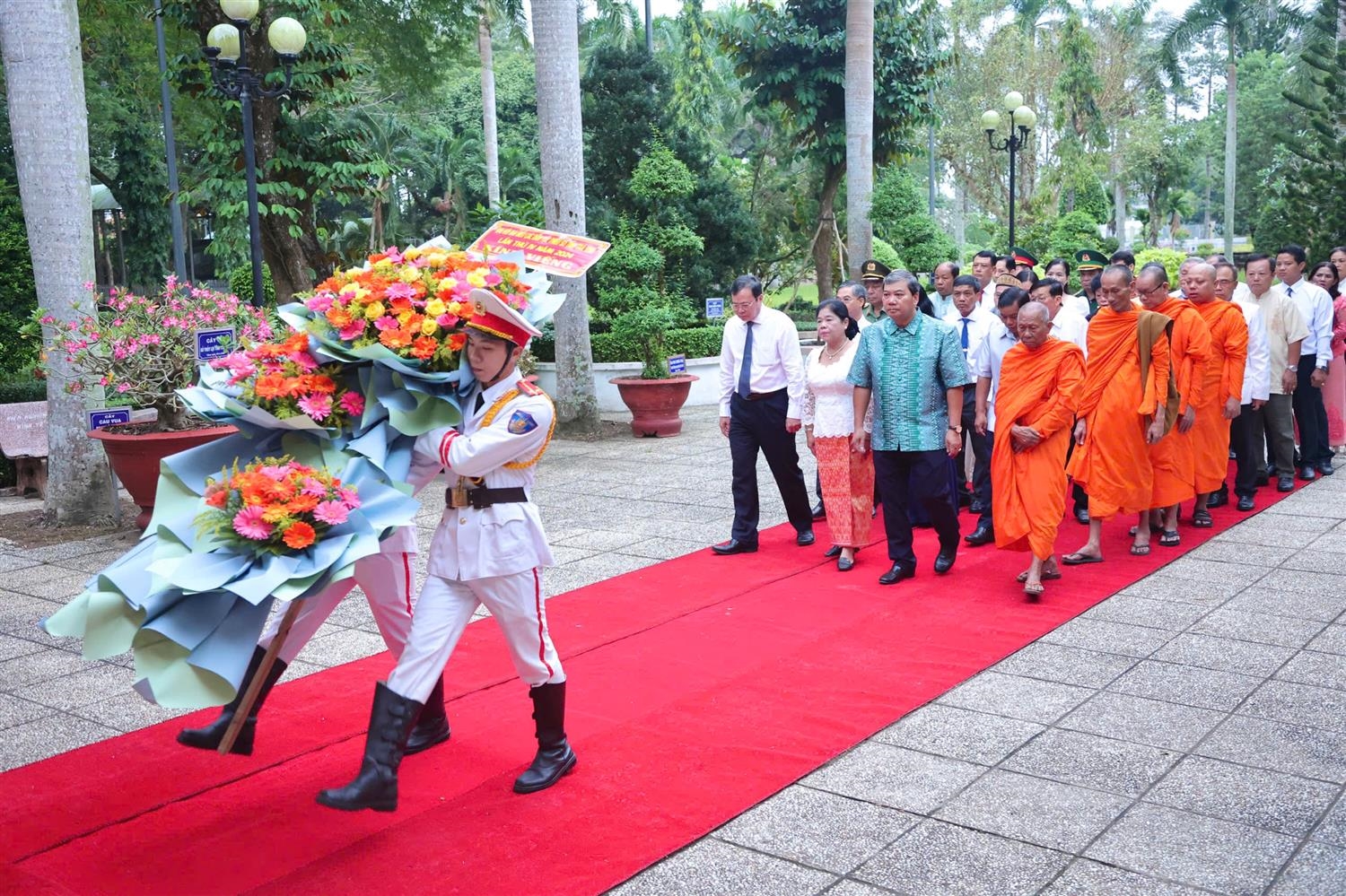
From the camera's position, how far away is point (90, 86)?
21531 millimetres

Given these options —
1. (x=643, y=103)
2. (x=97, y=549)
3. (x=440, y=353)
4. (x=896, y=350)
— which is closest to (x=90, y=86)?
(x=643, y=103)

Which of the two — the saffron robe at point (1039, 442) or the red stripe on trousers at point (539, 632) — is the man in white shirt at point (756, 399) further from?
the red stripe on trousers at point (539, 632)

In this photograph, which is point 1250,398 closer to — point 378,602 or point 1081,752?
point 1081,752

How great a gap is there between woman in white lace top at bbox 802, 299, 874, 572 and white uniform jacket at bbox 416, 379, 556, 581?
11.3 feet

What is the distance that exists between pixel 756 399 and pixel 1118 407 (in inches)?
87.2

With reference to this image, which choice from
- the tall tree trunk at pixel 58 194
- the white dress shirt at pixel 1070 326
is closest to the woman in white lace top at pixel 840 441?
the white dress shirt at pixel 1070 326

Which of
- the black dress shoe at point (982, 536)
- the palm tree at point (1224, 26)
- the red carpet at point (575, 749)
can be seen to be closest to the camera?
the red carpet at point (575, 749)

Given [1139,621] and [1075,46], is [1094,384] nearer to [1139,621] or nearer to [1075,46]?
[1139,621]

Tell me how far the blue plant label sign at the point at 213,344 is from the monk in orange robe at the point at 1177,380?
6.17 meters

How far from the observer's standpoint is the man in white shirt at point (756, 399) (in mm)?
7762

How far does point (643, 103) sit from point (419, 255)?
1359cm

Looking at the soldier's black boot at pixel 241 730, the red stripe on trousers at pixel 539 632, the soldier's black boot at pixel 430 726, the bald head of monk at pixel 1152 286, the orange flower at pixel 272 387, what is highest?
the bald head of monk at pixel 1152 286

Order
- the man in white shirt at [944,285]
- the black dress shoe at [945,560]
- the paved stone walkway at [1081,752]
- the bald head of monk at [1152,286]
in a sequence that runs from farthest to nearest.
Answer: the man in white shirt at [944,285] → the bald head of monk at [1152,286] → the black dress shoe at [945,560] → the paved stone walkway at [1081,752]

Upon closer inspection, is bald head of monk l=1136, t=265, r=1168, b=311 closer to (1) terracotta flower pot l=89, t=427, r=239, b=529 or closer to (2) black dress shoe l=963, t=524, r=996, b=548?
(2) black dress shoe l=963, t=524, r=996, b=548
